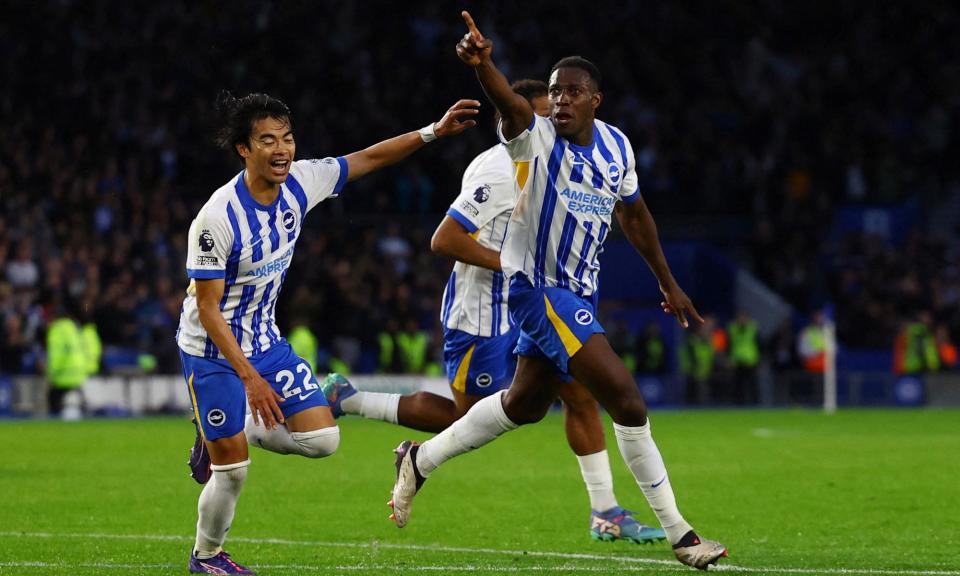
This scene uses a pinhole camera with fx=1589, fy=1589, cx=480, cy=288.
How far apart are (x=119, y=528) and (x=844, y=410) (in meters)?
18.2

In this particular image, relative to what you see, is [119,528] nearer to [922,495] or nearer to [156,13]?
[922,495]

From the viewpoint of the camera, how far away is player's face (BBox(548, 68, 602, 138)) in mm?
7288

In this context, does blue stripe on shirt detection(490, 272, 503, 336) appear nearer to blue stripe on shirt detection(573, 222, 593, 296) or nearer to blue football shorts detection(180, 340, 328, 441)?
blue stripe on shirt detection(573, 222, 593, 296)

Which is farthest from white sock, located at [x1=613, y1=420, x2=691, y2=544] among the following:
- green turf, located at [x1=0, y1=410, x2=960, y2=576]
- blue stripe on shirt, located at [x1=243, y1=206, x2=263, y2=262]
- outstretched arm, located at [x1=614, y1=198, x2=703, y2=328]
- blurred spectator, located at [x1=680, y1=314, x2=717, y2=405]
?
blurred spectator, located at [x1=680, y1=314, x2=717, y2=405]

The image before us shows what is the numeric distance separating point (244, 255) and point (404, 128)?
2288 centimetres

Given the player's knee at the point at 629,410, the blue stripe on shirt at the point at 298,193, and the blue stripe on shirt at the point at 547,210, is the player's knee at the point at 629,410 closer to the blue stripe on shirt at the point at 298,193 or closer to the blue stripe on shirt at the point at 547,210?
the blue stripe on shirt at the point at 547,210

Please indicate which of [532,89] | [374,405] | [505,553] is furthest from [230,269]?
[532,89]

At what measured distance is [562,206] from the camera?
24.1 feet

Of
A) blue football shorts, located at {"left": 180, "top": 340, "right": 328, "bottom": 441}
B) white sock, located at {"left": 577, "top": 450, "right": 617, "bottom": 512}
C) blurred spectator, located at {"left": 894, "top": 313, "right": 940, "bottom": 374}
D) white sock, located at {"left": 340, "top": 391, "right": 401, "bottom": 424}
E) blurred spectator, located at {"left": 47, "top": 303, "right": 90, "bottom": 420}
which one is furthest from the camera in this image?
blurred spectator, located at {"left": 894, "top": 313, "right": 940, "bottom": 374}

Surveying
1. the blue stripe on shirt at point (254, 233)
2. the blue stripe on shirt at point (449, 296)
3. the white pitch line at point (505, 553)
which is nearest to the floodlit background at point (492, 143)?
the blue stripe on shirt at point (449, 296)

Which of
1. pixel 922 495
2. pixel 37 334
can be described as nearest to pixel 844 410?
pixel 37 334

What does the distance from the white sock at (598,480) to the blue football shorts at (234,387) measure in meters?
1.86

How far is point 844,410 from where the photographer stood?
2570 centimetres

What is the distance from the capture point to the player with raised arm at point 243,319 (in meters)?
6.97
